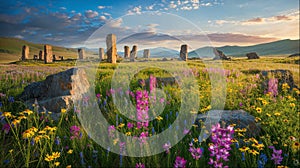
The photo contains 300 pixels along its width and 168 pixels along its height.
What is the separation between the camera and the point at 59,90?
5398mm

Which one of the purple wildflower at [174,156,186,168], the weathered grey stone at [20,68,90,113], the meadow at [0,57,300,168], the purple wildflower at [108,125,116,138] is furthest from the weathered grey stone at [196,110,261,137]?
the weathered grey stone at [20,68,90,113]

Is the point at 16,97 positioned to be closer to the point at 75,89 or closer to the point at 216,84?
the point at 75,89

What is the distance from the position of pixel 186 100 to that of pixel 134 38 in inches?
72.5

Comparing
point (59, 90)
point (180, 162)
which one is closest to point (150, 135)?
point (180, 162)

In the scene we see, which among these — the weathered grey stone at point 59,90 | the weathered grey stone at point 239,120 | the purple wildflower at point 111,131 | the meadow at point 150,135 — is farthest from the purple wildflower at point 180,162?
the weathered grey stone at point 59,90

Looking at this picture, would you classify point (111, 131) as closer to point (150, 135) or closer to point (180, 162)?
point (150, 135)

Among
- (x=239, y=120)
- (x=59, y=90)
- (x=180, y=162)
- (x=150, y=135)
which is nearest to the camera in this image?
(x=180, y=162)

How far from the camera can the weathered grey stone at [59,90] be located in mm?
4856

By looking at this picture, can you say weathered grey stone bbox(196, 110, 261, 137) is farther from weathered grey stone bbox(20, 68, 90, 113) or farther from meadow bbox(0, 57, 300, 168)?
weathered grey stone bbox(20, 68, 90, 113)

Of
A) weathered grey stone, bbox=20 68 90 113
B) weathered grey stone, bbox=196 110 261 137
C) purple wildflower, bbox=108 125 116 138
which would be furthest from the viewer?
weathered grey stone, bbox=20 68 90 113

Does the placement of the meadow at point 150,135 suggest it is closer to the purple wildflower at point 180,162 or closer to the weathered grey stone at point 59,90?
the purple wildflower at point 180,162

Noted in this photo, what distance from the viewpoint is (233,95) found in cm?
591

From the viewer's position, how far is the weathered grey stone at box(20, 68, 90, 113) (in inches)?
Answer: 191

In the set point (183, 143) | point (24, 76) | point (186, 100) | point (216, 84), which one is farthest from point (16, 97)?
point (216, 84)
